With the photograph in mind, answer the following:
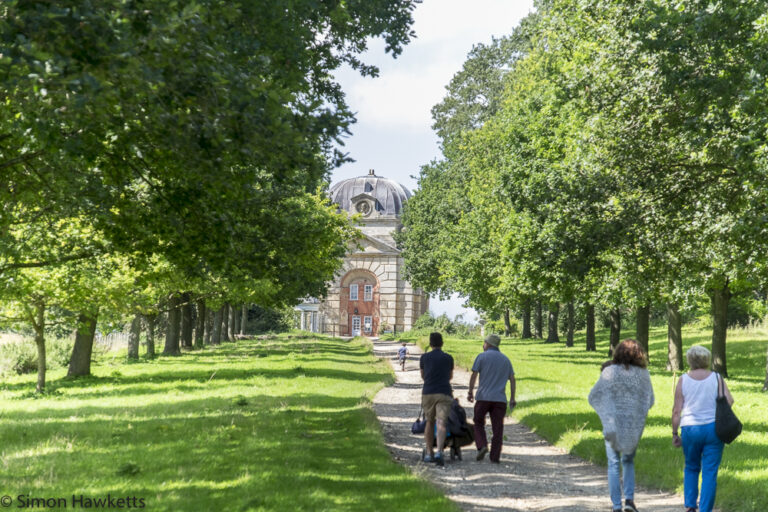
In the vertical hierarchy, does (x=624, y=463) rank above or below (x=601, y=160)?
below

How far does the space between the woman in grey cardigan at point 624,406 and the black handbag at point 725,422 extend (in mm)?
758

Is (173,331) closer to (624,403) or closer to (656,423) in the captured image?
(656,423)

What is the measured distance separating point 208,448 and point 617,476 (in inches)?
217

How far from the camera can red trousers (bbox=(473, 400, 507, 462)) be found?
10.5 metres

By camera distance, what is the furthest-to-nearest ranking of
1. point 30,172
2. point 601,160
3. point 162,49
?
point 601,160 < point 30,172 < point 162,49

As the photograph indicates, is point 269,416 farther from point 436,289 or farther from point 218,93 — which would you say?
point 436,289

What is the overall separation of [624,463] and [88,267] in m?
15.6

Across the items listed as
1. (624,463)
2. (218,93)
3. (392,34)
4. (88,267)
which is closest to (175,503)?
(218,93)

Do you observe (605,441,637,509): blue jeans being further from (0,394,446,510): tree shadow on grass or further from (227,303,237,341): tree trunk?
(227,303,237,341): tree trunk

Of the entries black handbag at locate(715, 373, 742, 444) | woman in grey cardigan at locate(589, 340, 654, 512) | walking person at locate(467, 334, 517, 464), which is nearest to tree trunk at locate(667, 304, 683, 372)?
walking person at locate(467, 334, 517, 464)

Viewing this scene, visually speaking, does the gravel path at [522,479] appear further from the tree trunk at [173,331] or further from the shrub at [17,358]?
the tree trunk at [173,331]

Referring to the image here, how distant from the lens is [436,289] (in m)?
57.8

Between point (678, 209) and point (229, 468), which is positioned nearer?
point (229, 468)

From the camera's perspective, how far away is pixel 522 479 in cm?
935
